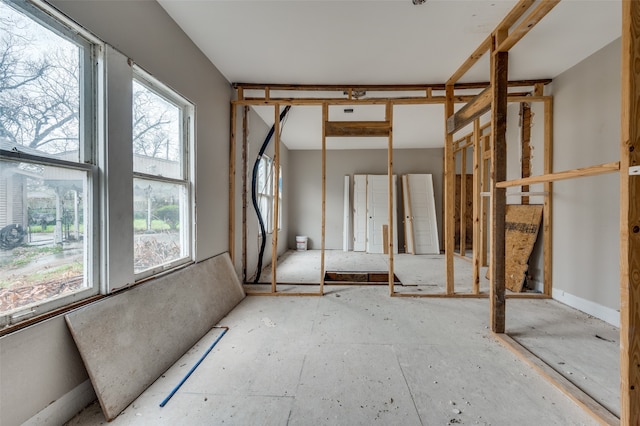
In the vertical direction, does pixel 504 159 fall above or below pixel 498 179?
above

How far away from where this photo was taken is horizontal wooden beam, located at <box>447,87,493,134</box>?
239 centimetres

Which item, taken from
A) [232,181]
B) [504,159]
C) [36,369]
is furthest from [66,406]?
[504,159]

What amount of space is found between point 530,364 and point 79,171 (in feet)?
10.9

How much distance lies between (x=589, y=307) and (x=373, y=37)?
12.0ft

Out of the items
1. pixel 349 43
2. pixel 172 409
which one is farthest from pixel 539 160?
pixel 172 409

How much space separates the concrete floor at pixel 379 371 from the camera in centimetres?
141

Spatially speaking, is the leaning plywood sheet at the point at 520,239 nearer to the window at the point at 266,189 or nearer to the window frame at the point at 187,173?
the window at the point at 266,189

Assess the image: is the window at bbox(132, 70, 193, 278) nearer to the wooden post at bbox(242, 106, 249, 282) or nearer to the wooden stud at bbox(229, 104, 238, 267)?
the wooden stud at bbox(229, 104, 238, 267)

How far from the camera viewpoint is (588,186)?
106 inches

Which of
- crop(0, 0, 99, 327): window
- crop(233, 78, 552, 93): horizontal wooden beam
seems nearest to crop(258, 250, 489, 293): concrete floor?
crop(0, 0, 99, 327): window

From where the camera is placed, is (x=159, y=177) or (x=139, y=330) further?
(x=159, y=177)

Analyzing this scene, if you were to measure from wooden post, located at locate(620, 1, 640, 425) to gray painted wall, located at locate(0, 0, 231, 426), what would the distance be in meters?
2.85

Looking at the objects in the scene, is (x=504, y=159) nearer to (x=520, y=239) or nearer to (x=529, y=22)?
(x=529, y=22)

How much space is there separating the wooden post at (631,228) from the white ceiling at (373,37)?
122cm
